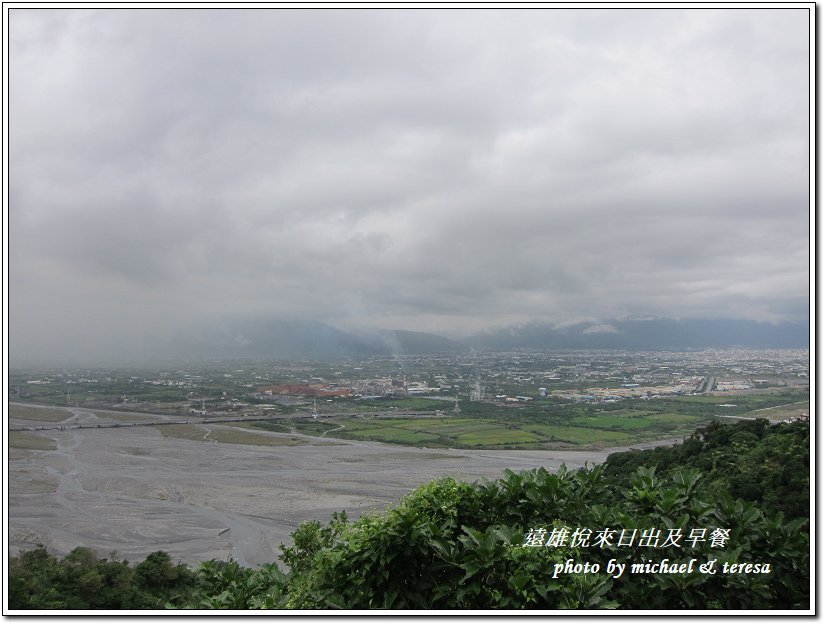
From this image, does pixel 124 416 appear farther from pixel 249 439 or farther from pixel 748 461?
pixel 748 461

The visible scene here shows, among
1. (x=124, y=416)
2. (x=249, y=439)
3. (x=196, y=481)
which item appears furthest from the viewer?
(x=124, y=416)

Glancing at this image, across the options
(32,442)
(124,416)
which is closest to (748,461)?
(124,416)

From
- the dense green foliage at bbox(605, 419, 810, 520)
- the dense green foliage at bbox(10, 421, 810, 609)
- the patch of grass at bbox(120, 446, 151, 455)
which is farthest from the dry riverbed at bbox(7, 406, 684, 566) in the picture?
the dense green foliage at bbox(10, 421, 810, 609)

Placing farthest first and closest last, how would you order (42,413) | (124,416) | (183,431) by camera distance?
(124,416) < (183,431) < (42,413)

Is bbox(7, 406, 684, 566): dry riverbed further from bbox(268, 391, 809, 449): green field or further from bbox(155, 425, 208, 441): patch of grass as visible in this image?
bbox(268, 391, 809, 449): green field

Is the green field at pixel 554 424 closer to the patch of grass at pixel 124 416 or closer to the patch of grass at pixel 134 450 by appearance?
the patch of grass at pixel 134 450

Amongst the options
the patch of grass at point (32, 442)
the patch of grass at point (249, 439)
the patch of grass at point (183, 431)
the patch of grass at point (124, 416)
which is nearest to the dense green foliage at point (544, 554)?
the patch of grass at point (32, 442)
